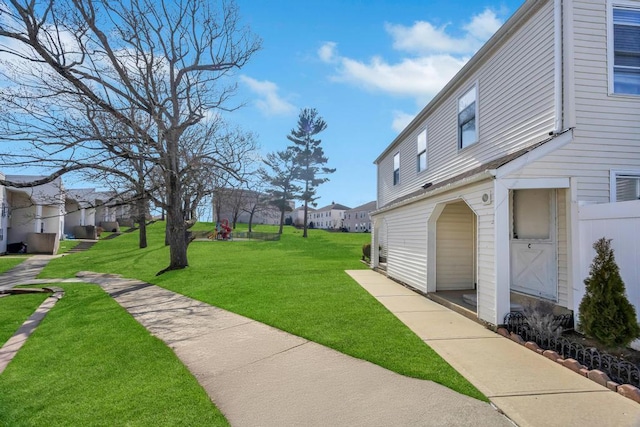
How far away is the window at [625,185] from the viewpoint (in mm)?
5797

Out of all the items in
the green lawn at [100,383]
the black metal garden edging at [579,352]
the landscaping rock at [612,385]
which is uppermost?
the black metal garden edging at [579,352]

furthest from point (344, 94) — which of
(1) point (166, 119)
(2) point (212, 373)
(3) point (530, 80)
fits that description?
(2) point (212, 373)

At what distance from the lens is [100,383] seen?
382 cm

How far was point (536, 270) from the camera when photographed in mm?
6734

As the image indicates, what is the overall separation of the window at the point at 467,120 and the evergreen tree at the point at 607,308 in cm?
440

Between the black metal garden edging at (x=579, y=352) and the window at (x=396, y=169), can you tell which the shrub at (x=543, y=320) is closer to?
the black metal garden edging at (x=579, y=352)

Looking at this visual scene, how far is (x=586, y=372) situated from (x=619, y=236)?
2062mm

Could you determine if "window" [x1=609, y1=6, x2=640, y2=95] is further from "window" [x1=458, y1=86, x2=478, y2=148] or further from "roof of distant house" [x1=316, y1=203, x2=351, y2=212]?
"roof of distant house" [x1=316, y1=203, x2=351, y2=212]

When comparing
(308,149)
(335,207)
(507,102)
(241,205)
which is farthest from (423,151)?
(335,207)

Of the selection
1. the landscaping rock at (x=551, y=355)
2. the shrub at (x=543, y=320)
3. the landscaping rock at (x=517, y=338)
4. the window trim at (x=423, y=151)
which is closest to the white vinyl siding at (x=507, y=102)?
the window trim at (x=423, y=151)

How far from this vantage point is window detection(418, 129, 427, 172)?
11.3 meters

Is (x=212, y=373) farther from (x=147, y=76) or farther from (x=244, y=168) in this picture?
(x=147, y=76)

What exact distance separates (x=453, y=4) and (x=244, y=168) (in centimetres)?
860

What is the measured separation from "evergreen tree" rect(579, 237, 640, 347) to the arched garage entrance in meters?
4.43
